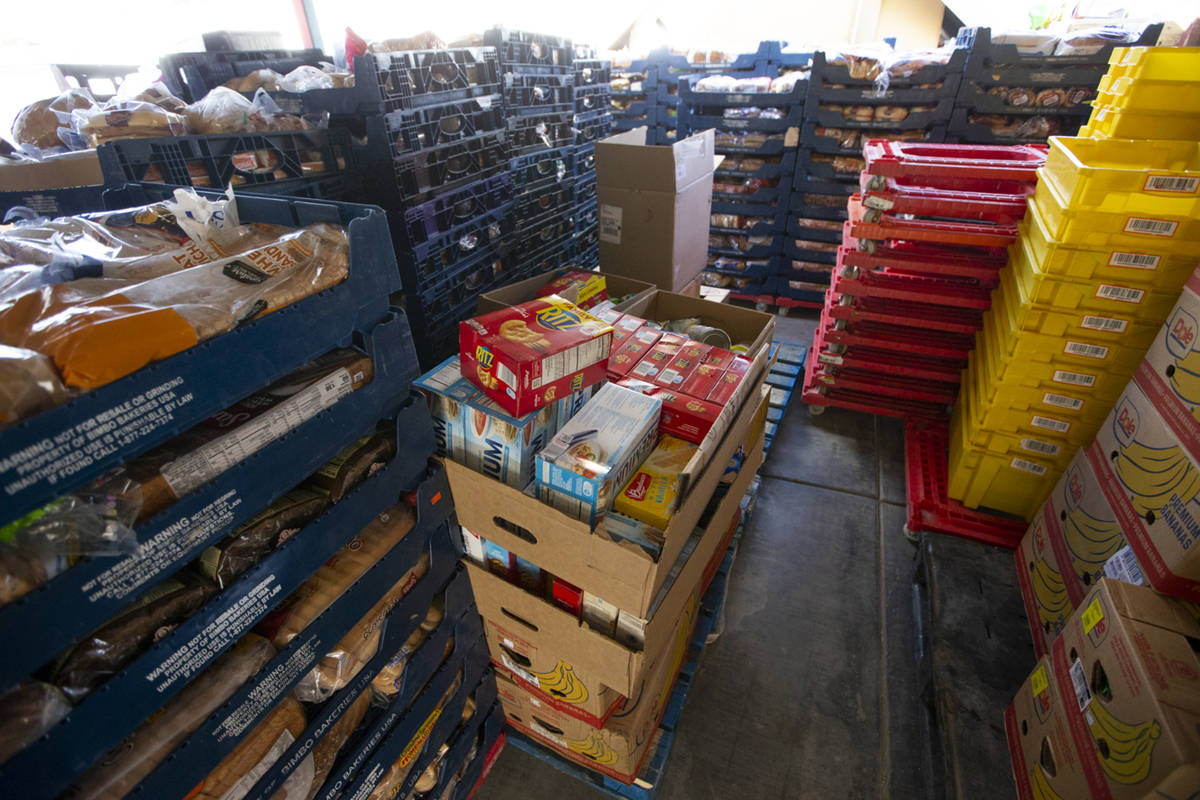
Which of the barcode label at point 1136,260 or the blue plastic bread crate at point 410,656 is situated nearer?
the blue plastic bread crate at point 410,656

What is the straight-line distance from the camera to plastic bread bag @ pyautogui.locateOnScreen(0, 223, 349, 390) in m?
0.71

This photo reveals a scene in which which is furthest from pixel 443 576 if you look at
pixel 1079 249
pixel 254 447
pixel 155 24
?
pixel 155 24

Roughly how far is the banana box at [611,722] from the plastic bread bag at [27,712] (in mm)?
1147

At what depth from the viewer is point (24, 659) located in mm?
687

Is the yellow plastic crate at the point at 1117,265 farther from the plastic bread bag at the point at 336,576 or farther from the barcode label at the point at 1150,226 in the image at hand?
the plastic bread bag at the point at 336,576

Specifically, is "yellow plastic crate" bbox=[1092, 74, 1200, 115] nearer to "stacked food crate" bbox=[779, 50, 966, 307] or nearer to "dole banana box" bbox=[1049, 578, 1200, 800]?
"dole banana box" bbox=[1049, 578, 1200, 800]

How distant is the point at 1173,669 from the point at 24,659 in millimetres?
2066

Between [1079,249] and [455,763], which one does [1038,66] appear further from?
[455,763]

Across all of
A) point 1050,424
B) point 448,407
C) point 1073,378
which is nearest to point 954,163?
point 1073,378

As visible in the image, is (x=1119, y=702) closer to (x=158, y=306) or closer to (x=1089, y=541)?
(x=1089, y=541)

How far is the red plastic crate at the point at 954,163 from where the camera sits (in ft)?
8.49

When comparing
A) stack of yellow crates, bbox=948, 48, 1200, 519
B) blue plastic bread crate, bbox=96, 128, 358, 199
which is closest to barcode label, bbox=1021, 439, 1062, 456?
stack of yellow crates, bbox=948, 48, 1200, 519

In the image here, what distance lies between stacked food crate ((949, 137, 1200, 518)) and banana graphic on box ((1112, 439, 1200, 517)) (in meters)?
0.44

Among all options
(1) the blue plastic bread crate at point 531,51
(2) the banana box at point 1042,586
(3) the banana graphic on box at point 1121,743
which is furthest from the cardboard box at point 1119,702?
(1) the blue plastic bread crate at point 531,51
